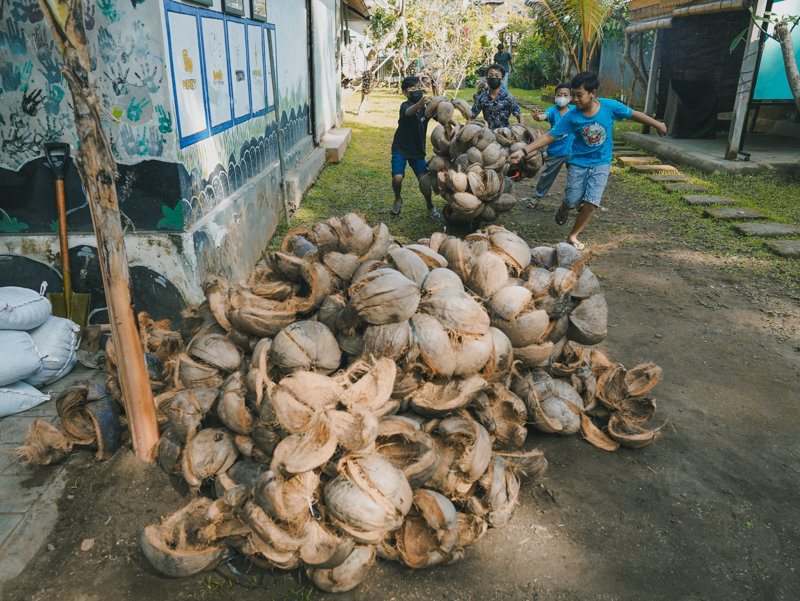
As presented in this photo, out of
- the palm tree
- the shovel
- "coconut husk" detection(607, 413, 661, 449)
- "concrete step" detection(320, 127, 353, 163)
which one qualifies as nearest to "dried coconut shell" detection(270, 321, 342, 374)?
"coconut husk" detection(607, 413, 661, 449)

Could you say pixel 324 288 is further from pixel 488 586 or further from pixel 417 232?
pixel 417 232

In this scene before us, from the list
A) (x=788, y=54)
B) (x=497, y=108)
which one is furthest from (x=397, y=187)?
(x=788, y=54)

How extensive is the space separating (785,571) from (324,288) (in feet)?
7.71

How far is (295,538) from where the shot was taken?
77.8 inches

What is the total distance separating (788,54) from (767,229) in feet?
10.2

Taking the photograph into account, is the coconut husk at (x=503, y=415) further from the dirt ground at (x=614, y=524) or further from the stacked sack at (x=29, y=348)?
the stacked sack at (x=29, y=348)

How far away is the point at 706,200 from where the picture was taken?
7754mm

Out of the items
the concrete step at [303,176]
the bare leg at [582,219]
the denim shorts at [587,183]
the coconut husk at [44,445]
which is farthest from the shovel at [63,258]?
the bare leg at [582,219]

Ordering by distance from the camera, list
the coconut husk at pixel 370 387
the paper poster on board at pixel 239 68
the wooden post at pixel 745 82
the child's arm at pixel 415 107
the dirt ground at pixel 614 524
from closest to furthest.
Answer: the dirt ground at pixel 614 524 < the coconut husk at pixel 370 387 < the paper poster on board at pixel 239 68 < the child's arm at pixel 415 107 < the wooden post at pixel 745 82

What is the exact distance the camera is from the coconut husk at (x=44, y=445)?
2666mm

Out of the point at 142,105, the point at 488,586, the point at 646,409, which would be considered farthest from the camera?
the point at 142,105

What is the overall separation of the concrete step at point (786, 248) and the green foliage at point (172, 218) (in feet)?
19.7

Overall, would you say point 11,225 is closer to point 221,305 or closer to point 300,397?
point 221,305

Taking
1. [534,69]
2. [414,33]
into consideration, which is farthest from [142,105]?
[534,69]
